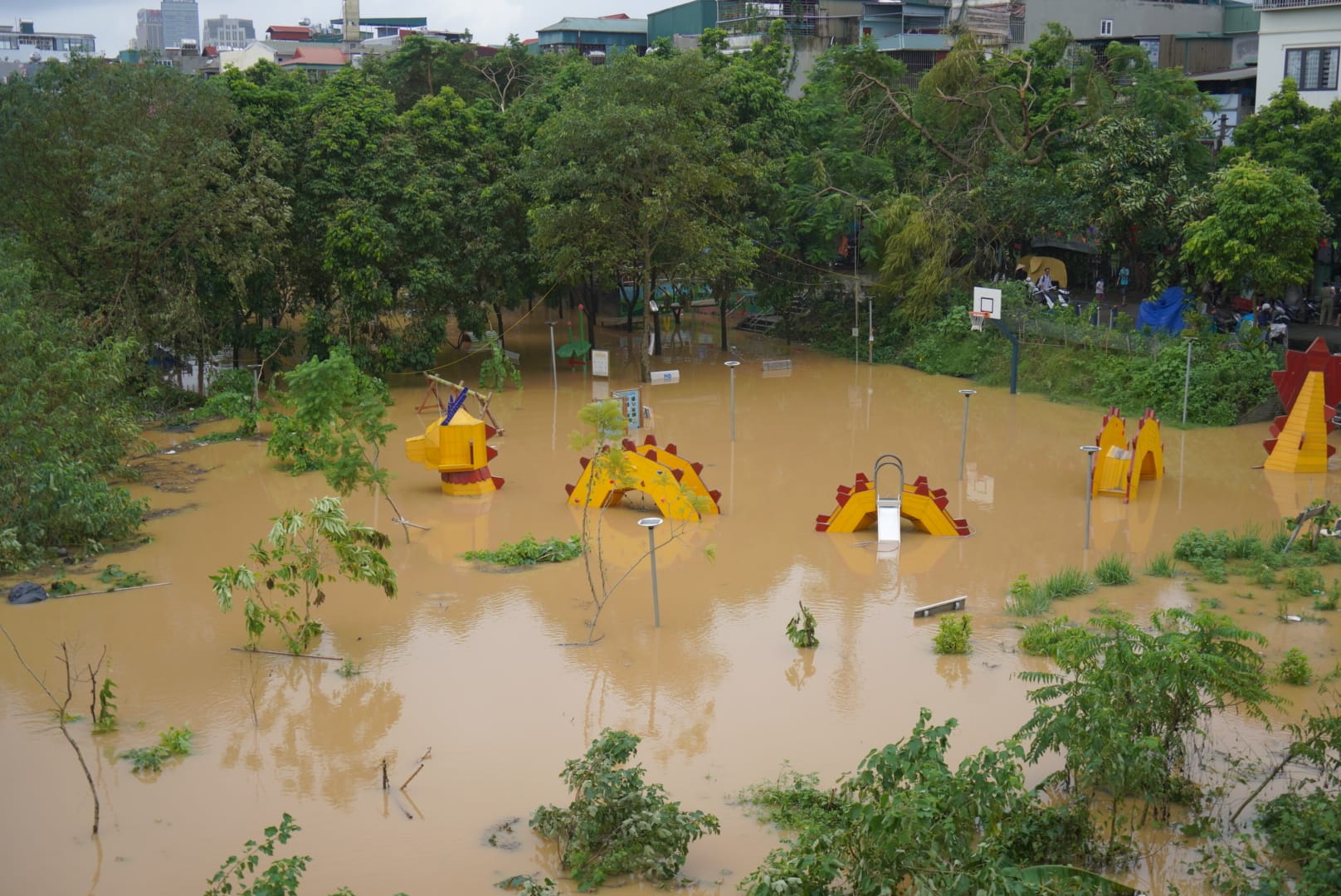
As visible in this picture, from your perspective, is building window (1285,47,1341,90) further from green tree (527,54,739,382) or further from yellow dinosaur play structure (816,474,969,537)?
yellow dinosaur play structure (816,474,969,537)

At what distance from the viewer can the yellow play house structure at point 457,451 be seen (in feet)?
57.2

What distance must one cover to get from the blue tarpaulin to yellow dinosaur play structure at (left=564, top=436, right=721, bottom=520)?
12055 millimetres

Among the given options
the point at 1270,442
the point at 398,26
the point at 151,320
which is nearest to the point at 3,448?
the point at 151,320

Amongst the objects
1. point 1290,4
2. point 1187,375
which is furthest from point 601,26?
point 1187,375

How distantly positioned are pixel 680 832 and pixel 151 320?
55.6ft

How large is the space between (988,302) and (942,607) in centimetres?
1283

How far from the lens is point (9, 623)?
41.8 feet

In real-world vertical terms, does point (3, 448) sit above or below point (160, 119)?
below

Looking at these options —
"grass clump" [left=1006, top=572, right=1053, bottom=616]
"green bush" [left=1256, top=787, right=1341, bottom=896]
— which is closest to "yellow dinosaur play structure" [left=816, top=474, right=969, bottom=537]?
"grass clump" [left=1006, top=572, right=1053, bottom=616]

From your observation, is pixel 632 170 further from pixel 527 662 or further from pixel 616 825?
pixel 616 825

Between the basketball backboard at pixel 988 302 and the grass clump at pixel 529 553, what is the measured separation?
12256 mm

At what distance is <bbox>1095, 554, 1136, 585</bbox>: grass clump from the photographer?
13.8 m

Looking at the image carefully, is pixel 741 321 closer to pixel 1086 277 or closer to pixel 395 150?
pixel 1086 277

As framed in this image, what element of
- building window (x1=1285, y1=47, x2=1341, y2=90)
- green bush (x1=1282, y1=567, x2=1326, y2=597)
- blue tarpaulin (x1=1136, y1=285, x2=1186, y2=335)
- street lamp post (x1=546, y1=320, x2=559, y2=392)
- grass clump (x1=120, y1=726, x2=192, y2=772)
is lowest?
grass clump (x1=120, y1=726, x2=192, y2=772)
